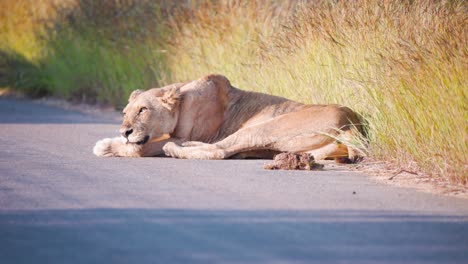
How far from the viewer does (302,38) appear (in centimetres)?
1119

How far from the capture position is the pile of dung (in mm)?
8328

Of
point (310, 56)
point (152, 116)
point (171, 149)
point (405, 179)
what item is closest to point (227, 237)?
point (405, 179)

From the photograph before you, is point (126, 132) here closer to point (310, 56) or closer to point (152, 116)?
point (152, 116)

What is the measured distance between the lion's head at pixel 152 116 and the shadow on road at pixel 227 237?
3807 millimetres

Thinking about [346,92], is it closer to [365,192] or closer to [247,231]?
[365,192]

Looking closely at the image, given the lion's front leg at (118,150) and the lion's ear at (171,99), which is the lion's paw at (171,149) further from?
the lion's ear at (171,99)

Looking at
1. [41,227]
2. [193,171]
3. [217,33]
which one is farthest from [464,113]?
[217,33]

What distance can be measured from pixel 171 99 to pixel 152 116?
0.92ft

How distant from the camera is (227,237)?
5.10 meters

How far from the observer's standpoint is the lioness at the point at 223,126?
29.6 ft

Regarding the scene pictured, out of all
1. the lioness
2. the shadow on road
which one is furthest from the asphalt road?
the lioness

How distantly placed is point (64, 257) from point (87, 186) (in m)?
2.45

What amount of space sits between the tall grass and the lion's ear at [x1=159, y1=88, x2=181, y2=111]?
1.70 metres

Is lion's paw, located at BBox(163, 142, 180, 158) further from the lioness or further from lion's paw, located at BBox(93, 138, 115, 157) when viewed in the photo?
lion's paw, located at BBox(93, 138, 115, 157)
